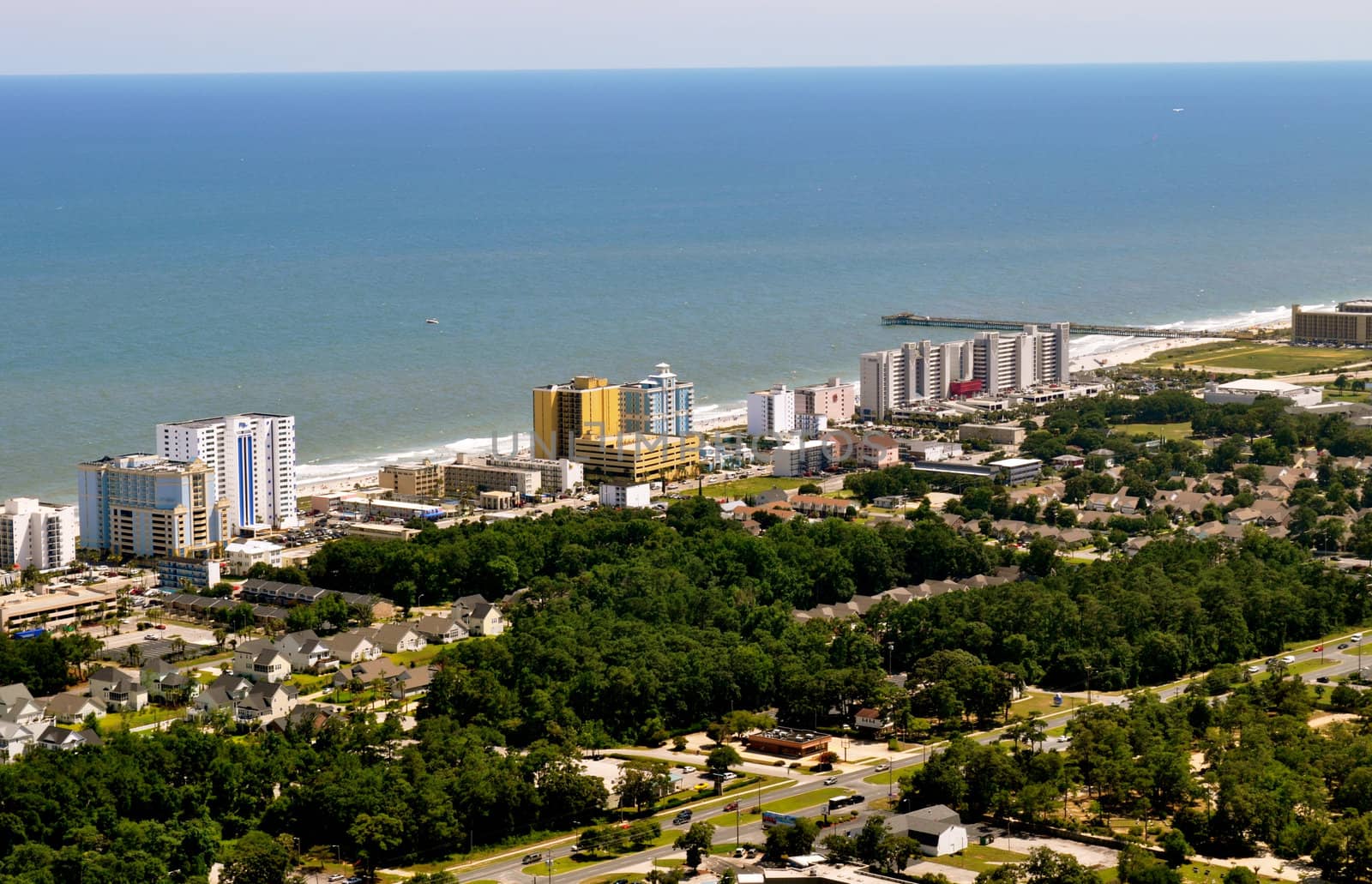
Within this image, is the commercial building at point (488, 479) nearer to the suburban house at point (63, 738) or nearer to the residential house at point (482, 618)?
the residential house at point (482, 618)

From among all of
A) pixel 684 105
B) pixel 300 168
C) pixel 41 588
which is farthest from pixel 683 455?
pixel 684 105

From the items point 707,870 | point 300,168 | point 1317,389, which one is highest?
point 300,168

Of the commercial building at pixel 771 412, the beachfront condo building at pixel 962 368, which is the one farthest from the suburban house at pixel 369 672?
the beachfront condo building at pixel 962 368

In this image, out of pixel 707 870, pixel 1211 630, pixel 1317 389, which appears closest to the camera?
pixel 707 870

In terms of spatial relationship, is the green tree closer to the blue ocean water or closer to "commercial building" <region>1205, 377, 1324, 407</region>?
the blue ocean water

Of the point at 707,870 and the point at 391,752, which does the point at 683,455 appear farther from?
the point at 707,870

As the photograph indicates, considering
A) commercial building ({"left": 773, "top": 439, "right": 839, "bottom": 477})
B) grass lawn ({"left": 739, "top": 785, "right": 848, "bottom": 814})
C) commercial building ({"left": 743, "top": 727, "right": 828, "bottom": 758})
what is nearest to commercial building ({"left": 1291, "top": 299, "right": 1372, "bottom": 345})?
commercial building ({"left": 773, "top": 439, "right": 839, "bottom": 477})

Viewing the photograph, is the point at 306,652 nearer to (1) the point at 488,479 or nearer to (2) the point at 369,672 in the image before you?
(2) the point at 369,672
